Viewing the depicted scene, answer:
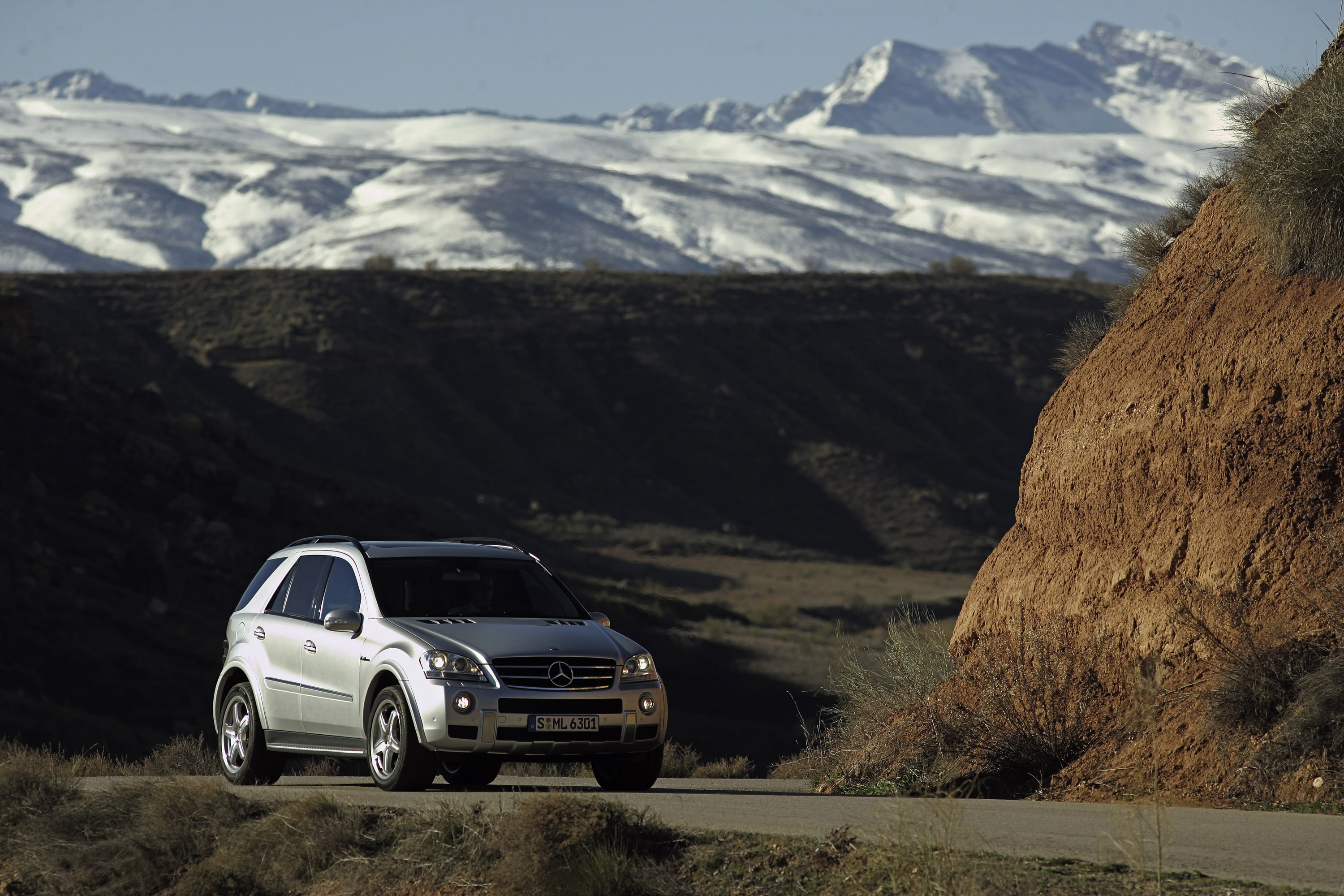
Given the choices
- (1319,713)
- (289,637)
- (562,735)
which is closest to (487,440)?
(289,637)

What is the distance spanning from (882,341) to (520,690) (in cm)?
7630

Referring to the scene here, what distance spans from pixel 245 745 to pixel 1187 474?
298 inches

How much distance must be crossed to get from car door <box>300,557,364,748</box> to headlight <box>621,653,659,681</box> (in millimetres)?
1883

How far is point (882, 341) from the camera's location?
84812 millimetres

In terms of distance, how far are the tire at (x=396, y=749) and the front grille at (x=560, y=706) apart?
2.32 feet

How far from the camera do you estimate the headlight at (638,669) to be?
1047 cm

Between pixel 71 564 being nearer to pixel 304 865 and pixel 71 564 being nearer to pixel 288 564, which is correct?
pixel 288 564

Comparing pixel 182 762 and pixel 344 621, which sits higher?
pixel 344 621

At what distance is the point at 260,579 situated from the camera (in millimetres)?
12625

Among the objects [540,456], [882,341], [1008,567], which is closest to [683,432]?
[540,456]

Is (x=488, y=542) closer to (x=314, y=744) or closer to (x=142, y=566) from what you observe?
(x=314, y=744)

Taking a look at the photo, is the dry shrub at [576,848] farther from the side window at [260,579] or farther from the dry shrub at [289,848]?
the side window at [260,579]

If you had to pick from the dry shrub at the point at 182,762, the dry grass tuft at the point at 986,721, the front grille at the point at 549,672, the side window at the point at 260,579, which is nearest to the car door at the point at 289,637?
the side window at the point at 260,579

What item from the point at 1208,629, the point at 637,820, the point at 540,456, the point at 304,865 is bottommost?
the point at 540,456
